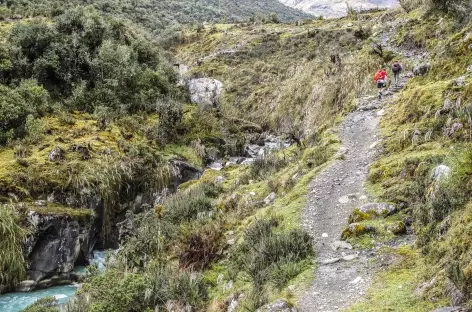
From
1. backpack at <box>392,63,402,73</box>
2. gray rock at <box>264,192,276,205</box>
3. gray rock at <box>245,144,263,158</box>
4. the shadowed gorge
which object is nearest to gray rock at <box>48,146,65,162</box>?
the shadowed gorge

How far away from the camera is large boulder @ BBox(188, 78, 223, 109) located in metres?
33.7

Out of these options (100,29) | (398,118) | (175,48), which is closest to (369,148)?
(398,118)

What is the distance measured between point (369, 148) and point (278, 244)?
19.2 ft

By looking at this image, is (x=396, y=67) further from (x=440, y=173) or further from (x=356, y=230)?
(x=356, y=230)

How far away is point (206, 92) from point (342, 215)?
27732mm

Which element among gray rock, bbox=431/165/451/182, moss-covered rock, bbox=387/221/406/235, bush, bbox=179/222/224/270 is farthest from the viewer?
bush, bbox=179/222/224/270

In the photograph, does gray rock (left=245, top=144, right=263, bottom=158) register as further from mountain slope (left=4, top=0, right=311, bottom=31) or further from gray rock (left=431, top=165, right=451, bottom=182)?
gray rock (left=431, top=165, right=451, bottom=182)

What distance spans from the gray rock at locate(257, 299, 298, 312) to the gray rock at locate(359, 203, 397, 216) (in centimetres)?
346

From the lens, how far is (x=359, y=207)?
32.2 ft

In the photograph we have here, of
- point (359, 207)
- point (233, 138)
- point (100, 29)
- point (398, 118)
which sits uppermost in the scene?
point (100, 29)

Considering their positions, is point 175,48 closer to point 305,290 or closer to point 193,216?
point 193,216

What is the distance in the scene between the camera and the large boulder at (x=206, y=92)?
33.7 m

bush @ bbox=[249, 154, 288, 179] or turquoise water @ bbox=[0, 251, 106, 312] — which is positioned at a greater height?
bush @ bbox=[249, 154, 288, 179]

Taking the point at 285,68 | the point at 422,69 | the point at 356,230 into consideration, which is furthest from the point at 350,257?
the point at 285,68
